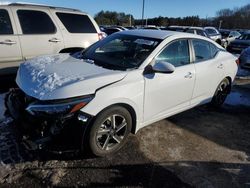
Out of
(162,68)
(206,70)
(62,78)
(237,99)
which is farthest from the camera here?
(237,99)

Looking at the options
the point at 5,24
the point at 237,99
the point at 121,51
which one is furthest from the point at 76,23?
the point at 237,99

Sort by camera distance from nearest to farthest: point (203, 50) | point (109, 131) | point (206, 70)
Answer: point (109, 131)
point (206, 70)
point (203, 50)

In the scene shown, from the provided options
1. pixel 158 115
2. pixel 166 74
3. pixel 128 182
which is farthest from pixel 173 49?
pixel 128 182

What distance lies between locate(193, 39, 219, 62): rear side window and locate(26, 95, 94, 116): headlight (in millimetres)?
2455

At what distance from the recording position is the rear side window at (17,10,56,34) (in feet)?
18.0

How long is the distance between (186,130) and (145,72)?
152 cm

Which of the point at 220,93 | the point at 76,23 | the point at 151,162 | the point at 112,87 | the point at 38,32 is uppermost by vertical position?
the point at 76,23

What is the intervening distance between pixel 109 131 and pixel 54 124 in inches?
30.1

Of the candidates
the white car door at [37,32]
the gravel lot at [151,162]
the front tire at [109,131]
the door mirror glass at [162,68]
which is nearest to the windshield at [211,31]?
the white car door at [37,32]

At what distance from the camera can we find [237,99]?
6246mm

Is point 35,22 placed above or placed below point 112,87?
above

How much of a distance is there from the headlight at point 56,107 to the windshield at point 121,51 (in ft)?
3.01

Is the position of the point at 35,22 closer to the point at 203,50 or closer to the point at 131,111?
the point at 131,111

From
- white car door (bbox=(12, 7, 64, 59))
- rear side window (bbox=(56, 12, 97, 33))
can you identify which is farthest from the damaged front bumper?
rear side window (bbox=(56, 12, 97, 33))
